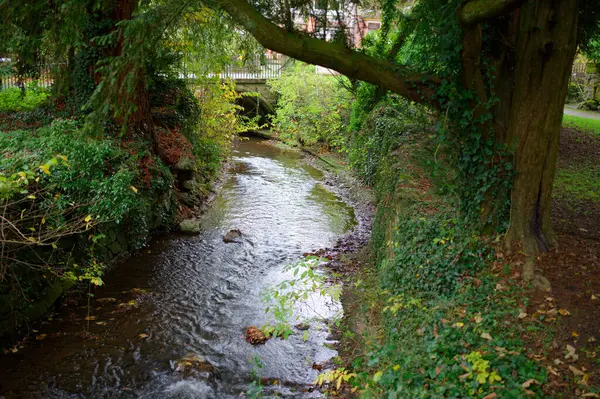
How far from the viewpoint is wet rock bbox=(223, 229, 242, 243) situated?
35.5 feet

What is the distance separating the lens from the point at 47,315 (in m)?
7.30

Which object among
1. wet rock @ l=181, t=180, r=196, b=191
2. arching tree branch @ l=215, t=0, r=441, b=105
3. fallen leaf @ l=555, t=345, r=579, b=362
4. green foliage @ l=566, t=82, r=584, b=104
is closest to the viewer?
fallen leaf @ l=555, t=345, r=579, b=362

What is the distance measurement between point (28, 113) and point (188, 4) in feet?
23.0

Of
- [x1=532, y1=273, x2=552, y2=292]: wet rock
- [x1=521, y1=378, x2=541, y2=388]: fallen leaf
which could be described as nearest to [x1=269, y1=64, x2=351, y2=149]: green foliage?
[x1=532, y1=273, x2=552, y2=292]: wet rock

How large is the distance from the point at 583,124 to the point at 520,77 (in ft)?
43.4

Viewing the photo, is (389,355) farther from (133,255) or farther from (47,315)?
(133,255)

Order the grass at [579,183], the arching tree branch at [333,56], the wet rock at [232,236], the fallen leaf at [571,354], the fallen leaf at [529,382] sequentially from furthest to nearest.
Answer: the wet rock at [232,236]
the grass at [579,183]
the arching tree branch at [333,56]
the fallen leaf at [571,354]
the fallen leaf at [529,382]

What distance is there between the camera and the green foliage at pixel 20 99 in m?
13.0

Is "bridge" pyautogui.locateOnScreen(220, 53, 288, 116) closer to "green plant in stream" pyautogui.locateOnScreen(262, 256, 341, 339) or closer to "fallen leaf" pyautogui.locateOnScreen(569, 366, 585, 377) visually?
"green plant in stream" pyautogui.locateOnScreen(262, 256, 341, 339)

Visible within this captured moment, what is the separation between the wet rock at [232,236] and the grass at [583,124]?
12.0 m

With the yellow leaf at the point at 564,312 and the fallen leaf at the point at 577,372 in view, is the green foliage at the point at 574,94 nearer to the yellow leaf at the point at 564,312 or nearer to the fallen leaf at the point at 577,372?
the yellow leaf at the point at 564,312

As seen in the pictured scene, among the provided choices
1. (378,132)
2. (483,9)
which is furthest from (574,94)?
(483,9)

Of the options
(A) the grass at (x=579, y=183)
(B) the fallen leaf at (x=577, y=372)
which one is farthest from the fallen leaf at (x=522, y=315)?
(A) the grass at (x=579, y=183)

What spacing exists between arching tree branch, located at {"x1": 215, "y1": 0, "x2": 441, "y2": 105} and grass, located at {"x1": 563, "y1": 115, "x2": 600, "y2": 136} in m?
12.5
